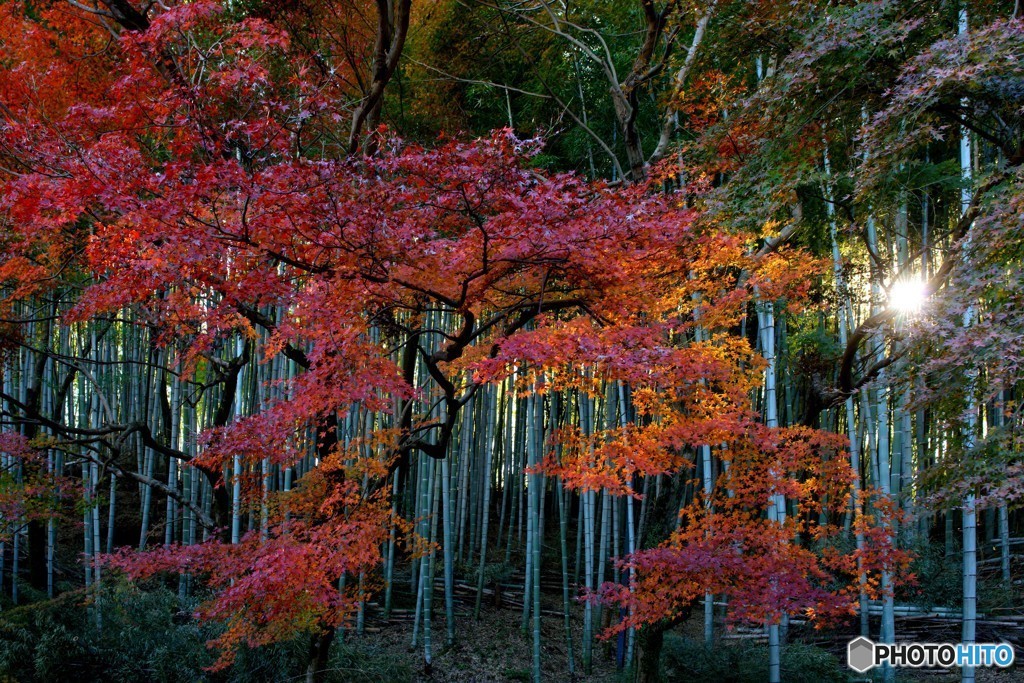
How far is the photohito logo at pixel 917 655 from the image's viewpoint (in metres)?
6.57

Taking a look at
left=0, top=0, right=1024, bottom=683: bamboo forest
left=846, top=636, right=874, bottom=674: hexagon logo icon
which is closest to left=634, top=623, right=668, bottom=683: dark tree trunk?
left=0, top=0, right=1024, bottom=683: bamboo forest

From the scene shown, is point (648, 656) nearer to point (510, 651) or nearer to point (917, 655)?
point (510, 651)

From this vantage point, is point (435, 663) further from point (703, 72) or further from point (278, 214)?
point (703, 72)

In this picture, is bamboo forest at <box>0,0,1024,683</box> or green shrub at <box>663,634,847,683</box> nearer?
bamboo forest at <box>0,0,1024,683</box>

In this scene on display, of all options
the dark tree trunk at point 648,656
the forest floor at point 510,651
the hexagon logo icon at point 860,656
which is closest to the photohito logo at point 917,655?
the hexagon logo icon at point 860,656

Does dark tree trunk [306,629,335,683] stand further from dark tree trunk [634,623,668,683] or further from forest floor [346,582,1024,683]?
dark tree trunk [634,623,668,683]

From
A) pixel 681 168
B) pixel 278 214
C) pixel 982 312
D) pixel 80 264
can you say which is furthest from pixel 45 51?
pixel 982 312

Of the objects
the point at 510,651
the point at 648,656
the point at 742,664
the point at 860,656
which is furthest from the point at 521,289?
the point at 860,656

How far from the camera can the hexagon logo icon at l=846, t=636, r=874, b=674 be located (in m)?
6.66

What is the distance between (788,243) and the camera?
598cm

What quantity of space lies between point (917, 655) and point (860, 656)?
545 mm

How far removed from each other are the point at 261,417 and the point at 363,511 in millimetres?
938

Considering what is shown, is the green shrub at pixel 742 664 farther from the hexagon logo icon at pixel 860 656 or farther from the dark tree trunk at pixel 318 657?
the dark tree trunk at pixel 318 657

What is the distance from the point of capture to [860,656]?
6.96 meters
